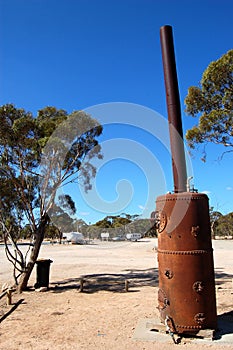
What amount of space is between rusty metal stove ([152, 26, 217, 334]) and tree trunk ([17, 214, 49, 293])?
6.66 m

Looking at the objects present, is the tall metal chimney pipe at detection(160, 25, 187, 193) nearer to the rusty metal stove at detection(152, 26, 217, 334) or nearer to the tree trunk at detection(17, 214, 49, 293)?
the rusty metal stove at detection(152, 26, 217, 334)

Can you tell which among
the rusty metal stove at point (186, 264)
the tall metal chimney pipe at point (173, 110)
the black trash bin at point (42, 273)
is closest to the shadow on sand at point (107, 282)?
the black trash bin at point (42, 273)

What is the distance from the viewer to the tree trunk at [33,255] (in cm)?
1127

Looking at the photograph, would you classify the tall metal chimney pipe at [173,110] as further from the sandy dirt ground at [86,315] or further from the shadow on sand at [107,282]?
the shadow on sand at [107,282]

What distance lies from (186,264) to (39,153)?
8057mm

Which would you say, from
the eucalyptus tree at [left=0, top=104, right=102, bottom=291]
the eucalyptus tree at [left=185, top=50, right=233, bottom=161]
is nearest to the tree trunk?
the eucalyptus tree at [left=0, top=104, right=102, bottom=291]

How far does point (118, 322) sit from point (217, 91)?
7224 mm

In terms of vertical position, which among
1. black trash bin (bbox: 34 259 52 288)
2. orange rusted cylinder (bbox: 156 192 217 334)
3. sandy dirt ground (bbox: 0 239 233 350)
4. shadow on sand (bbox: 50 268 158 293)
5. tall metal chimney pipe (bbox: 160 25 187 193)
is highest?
tall metal chimney pipe (bbox: 160 25 187 193)

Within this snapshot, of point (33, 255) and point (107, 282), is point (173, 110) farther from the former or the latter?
point (107, 282)

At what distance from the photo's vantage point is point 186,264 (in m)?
5.92

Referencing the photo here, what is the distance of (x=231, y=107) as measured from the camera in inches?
375

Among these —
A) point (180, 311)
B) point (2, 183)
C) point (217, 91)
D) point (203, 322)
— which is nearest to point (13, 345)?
point (180, 311)

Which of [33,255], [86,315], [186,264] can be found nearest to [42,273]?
[33,255]

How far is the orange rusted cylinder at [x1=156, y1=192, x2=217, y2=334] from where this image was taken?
5.86 meters
